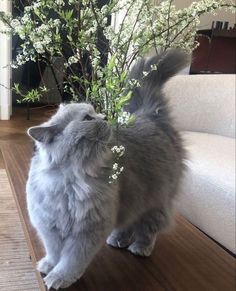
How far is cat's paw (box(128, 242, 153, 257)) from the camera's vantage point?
0.82 metres

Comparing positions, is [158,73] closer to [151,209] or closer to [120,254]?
[151,209]

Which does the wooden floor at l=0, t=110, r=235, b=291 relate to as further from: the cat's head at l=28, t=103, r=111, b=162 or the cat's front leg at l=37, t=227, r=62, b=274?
the cat's head at l=28, t=103, r=111, b=162

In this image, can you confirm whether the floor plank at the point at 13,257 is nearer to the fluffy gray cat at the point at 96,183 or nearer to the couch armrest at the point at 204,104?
the fluffy gray cat at the point at 96,183

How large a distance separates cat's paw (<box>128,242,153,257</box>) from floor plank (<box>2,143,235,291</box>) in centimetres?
1

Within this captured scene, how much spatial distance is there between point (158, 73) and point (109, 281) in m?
0.48

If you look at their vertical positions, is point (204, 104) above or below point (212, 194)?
above

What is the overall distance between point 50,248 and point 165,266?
275 mm

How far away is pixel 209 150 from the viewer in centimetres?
138

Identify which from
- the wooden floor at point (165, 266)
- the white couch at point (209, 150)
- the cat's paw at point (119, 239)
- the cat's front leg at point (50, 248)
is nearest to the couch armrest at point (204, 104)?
the white couch at point (209, 150)

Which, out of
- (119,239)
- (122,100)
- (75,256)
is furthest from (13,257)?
(122,100)

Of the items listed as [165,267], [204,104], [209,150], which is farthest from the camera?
[204,104]

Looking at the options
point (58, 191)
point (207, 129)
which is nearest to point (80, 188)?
point (58, 191)

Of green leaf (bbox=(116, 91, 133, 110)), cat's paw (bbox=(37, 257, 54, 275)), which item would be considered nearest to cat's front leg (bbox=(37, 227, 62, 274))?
cat's paw (bbox=(37, 257, 54, 275))

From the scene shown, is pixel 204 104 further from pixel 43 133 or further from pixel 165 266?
pixel 43 133
